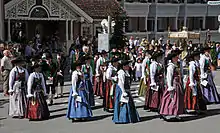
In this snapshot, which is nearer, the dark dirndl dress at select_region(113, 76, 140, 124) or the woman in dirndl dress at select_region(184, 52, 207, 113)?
the dark dirndl dress at select_region(113, 76, 140, 124)

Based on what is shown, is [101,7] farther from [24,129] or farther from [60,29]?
[24,129]

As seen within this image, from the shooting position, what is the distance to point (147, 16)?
4041 cm

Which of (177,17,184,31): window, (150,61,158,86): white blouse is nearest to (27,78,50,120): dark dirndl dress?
(150,61,158,86): white blouse

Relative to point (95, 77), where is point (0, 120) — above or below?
below

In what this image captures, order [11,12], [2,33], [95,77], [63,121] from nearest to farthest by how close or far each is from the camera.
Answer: [63,121] < [95,77] < [2,33] < [11,12]

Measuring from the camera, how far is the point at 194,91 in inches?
484

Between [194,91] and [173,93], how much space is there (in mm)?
1227

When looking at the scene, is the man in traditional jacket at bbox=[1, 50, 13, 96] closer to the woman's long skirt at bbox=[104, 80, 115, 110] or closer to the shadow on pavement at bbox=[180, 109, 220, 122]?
the woman's long skirt at bbox=[104, 80, 115, 110]

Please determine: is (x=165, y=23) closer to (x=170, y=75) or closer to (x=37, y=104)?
(x=170, y=75)

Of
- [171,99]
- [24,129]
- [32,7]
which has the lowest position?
[24,129]

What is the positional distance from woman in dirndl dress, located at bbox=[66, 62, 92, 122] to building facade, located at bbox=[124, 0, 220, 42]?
26292mm

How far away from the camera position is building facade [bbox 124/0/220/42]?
129 feet

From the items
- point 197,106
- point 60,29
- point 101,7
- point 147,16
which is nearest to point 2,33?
point 60,29

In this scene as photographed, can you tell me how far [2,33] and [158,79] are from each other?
13362 millimetres
